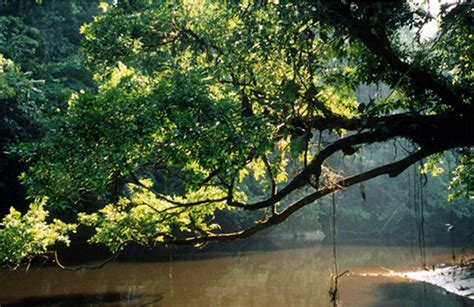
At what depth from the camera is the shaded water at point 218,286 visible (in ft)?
47.3

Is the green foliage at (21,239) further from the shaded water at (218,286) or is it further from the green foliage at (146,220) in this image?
the shaded water at (218,286)

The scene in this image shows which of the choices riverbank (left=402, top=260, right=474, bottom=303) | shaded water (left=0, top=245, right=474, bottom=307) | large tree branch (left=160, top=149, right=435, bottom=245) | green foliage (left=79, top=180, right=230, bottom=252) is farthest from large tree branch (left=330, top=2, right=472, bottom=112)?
riverbank (left=402, top=260, right=474, bottom=303)

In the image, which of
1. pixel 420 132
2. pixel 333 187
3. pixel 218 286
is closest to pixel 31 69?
pixel 218 286

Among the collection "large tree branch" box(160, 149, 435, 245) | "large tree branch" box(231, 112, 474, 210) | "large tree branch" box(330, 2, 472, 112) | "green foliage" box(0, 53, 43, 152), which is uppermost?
"green foliage" box(0, 53, 43, 152)

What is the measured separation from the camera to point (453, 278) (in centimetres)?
1683

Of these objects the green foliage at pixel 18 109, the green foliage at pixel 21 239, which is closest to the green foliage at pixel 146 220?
the green foliage at pixel 21 239

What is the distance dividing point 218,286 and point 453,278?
815cm

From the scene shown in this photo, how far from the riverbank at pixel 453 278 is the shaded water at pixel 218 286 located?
1.43 feet

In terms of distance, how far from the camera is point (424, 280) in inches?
722

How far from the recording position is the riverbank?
1597cm

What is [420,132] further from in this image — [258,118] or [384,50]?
[258,118]

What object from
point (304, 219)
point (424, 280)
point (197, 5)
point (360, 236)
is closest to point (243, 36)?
point (197, 5)

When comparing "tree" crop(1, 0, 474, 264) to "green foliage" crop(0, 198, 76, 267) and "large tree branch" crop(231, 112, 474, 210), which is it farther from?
"green foliage" crop(0, 198, 76, 267)

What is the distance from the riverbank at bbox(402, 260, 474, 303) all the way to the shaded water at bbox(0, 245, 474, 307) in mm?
435
